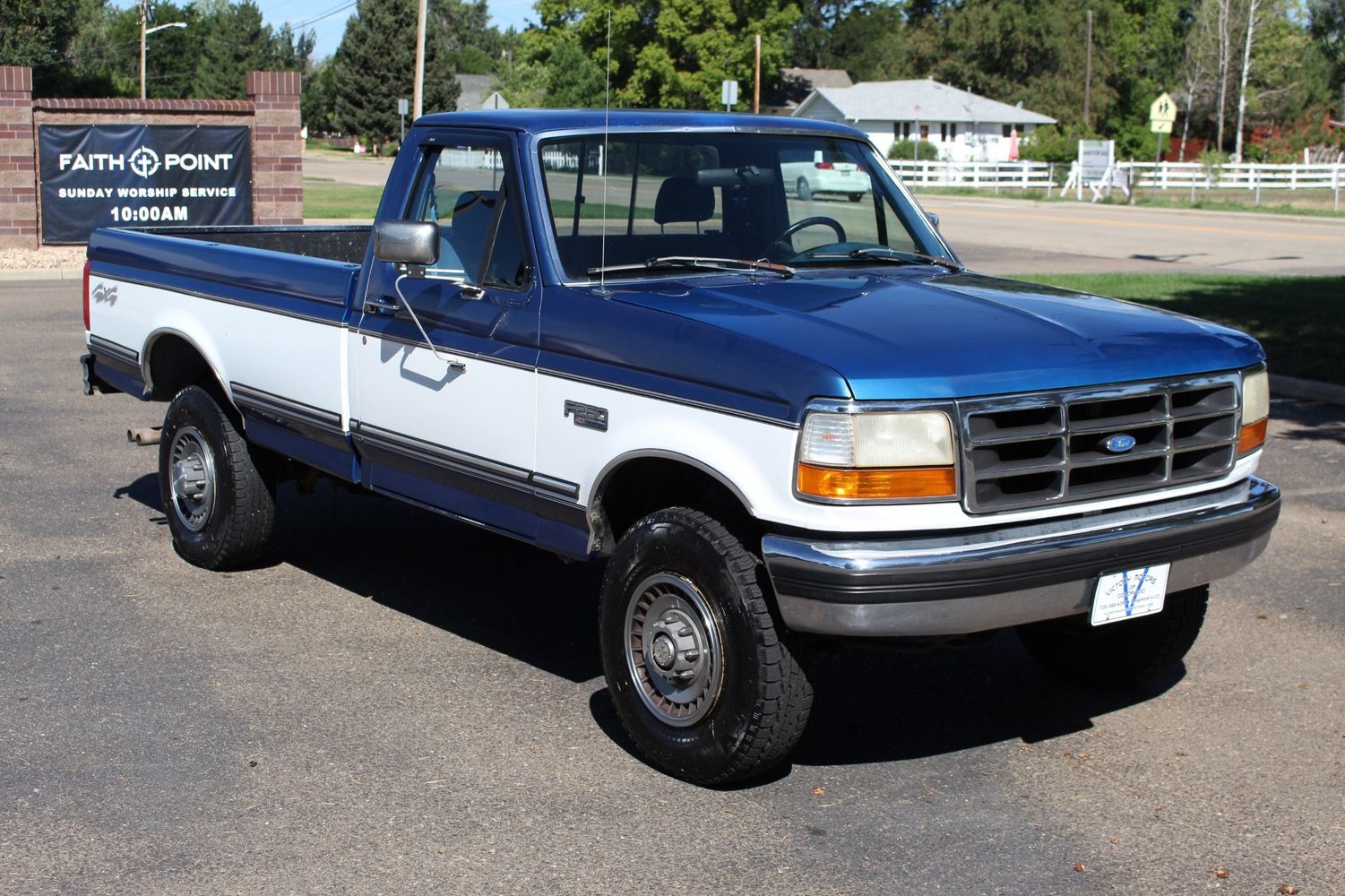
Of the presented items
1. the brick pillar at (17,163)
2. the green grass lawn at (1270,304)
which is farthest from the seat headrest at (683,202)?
the brick pillar at (17,163)

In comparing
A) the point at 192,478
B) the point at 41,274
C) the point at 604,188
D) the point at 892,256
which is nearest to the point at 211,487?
the point at 192,478

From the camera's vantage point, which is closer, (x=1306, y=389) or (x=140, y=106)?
(x=1306, y=389)

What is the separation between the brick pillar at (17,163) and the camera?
2164 cm

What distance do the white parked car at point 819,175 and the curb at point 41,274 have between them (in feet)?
55.7

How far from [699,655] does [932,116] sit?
3193 inches

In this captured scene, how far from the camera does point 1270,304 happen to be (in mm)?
16984

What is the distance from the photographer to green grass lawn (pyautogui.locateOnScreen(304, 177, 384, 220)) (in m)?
29.1

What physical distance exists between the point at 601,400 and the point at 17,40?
2209 inches

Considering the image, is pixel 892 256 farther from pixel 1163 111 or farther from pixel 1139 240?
pixel 1163 111

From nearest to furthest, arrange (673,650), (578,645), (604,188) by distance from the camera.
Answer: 1. (673,650)
2. (604,188)
3. (578,645)

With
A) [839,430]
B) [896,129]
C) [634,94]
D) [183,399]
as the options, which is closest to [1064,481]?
[839,430]

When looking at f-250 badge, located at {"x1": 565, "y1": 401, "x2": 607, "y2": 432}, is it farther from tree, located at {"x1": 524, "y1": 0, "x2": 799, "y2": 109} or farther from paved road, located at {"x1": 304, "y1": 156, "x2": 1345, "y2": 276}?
tree, located at {"x1": 524, "y1": 0, "x2": 799, "y2": 109}

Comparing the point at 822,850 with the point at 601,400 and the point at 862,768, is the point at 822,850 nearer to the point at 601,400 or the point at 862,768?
the point at 862,768

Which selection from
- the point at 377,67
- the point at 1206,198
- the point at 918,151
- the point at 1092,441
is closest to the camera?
the point at 1092,441
